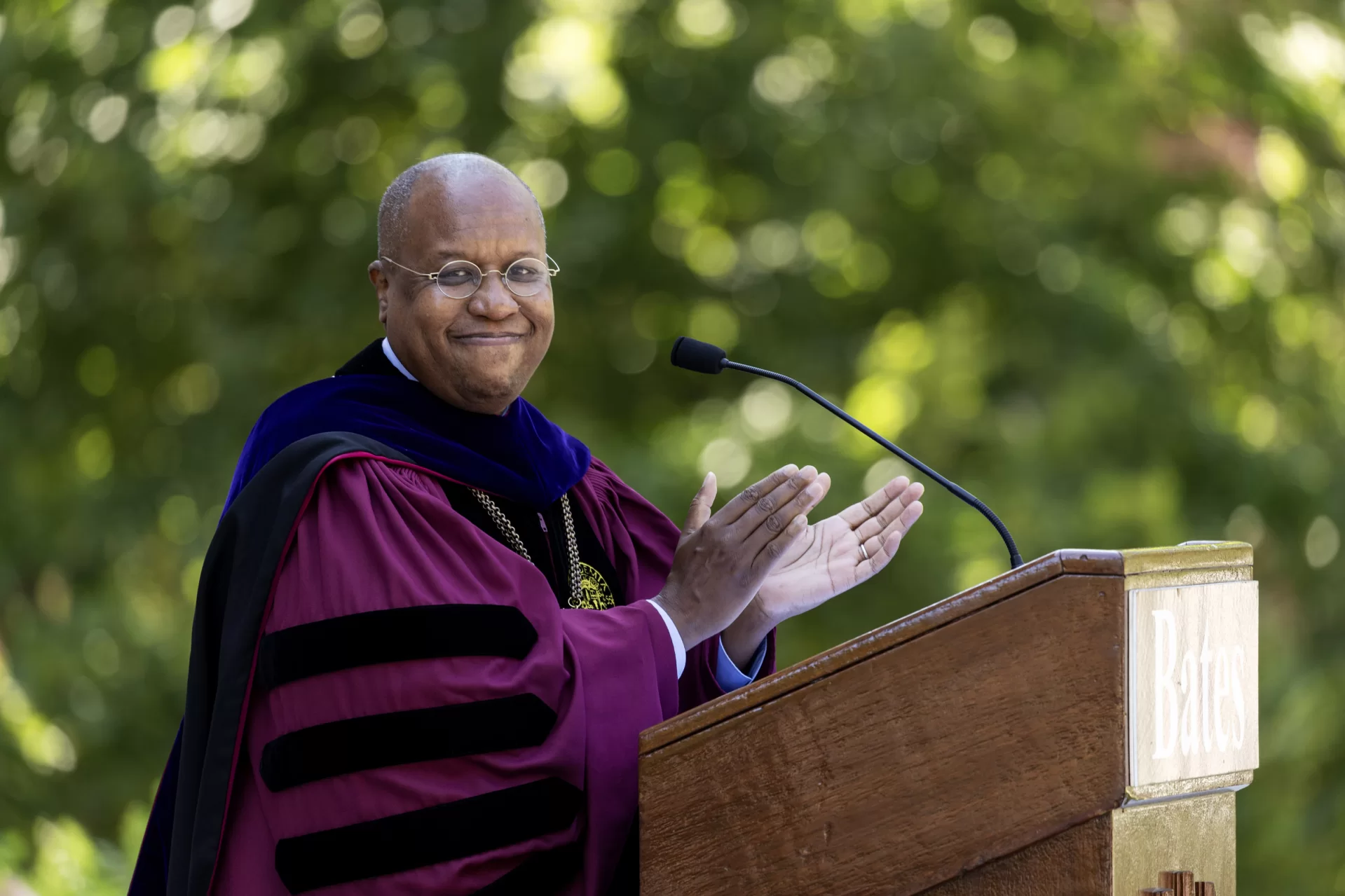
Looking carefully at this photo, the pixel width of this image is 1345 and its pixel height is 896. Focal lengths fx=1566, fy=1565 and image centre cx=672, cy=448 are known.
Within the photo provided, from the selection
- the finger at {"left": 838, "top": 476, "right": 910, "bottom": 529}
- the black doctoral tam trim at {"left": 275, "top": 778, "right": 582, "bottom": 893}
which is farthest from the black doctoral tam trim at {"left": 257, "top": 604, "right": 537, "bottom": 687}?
the finger at {"left": 838, "top": 476, "right": 910, "bottom": 529}

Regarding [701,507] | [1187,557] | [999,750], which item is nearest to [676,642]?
[701,507]

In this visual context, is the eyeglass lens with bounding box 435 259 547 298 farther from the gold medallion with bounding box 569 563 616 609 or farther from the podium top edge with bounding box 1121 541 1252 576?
the podium top edge with bounding box 1121 541 1252 576

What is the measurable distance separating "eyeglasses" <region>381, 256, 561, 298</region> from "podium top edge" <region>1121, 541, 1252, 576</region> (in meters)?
1.13

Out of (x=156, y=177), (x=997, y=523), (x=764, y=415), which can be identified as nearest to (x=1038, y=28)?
(x=764, y=415)

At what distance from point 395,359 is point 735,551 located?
2.33 ft

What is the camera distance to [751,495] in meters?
2.29

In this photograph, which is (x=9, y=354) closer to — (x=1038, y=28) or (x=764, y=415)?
(x=764, y=415)

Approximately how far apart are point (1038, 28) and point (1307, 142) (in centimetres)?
173

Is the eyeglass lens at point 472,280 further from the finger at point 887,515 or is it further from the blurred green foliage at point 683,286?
the blurred green foliage at point 683,286

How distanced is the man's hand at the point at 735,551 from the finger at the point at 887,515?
30 cm

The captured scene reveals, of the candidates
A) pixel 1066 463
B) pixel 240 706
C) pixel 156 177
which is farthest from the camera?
pixel 1066 463

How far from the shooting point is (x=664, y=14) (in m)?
8.34

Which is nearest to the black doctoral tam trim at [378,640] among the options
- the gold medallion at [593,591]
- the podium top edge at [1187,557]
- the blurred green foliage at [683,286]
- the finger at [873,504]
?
the gold medallion at [593,591]

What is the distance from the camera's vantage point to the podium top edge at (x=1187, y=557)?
1628mm
